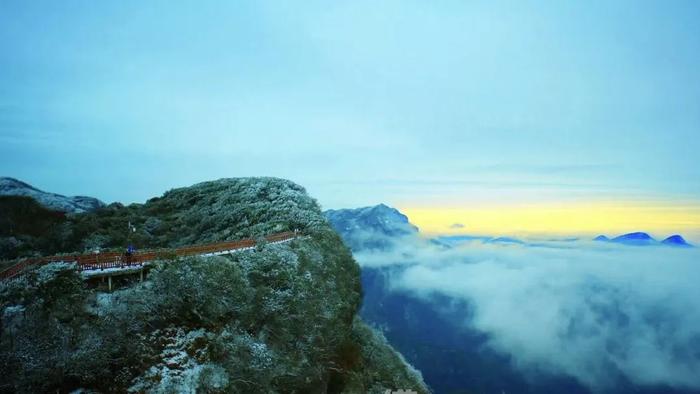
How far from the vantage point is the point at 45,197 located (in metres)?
55.5

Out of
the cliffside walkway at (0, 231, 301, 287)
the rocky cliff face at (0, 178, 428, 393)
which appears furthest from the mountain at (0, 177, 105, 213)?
the cliffside walkway at (0, 231, 301, 287)

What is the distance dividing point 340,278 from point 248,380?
15995mm

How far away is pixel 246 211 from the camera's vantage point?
4534 cm

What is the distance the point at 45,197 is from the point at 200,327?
159ft

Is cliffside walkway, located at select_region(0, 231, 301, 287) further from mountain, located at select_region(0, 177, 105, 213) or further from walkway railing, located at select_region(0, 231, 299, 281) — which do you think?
mountain, located at select_region(0, 177, 105, 213)

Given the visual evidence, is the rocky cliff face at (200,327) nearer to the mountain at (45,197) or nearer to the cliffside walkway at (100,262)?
the cliffside walkway at (100,262)

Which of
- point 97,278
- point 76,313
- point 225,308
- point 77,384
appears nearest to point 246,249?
point 225,308

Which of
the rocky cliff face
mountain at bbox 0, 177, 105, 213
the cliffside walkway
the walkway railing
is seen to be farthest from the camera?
mountain at bbox 0, 177, 105, 213

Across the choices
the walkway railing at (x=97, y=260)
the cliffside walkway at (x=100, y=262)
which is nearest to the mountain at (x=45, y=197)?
the walkway railing at (x=97, y=260)

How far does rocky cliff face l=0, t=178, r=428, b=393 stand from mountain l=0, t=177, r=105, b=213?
1216 inches

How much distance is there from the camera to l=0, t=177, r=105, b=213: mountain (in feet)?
174

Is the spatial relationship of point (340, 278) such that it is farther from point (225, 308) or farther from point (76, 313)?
point (76, 313)

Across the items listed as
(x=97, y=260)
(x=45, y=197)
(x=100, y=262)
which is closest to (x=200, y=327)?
(x=100, y=262)

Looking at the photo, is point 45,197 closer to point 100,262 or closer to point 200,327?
point 100,262
